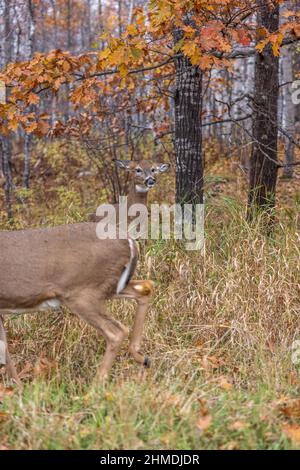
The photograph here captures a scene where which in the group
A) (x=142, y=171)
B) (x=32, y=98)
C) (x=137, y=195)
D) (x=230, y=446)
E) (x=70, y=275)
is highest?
(x=32, y=98)

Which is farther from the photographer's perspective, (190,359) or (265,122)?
(265,122)

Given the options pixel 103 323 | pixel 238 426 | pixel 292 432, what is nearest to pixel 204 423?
pixel 238 426

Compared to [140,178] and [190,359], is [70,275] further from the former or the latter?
[140,178]

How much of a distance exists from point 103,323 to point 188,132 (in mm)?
2956

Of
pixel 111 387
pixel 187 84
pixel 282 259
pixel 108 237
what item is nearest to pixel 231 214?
pixel 282 259

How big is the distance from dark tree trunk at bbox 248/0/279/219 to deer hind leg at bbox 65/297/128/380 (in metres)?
2.99

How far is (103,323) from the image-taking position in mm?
5312

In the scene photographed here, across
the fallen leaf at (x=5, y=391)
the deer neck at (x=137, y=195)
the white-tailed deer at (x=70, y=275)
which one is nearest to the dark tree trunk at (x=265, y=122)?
the deer neck at (x=137, y=195)

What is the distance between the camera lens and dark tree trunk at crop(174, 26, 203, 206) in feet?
24.3

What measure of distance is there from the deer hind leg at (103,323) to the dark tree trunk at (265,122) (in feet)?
9.82

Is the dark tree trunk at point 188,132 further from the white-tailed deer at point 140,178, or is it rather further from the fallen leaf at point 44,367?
the fallen leaf at point 44,367

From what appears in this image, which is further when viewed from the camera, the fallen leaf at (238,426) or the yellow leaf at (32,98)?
the yellow leaf at (32,98)

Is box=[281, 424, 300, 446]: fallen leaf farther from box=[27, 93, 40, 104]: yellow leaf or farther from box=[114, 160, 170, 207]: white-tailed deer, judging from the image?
box=[114, 160, 170, 207]: white-tailed deer

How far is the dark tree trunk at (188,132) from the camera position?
7418 millimetres
